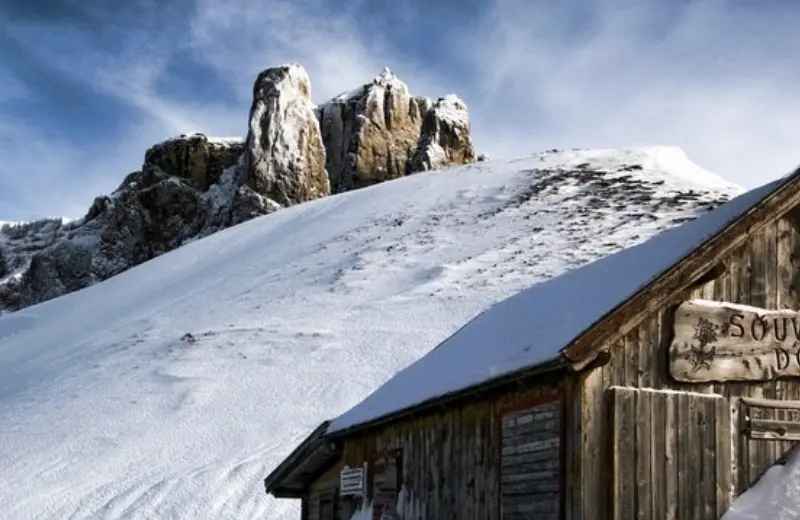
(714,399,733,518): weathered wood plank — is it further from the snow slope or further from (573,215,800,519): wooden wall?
the snow slope

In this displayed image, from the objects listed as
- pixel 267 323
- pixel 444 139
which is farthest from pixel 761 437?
pixel 444 139

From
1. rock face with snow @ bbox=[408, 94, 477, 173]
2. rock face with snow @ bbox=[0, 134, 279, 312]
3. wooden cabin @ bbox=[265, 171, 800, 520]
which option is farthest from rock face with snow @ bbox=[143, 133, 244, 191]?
wooden cabin @ bbox=[265, 171, 800, 520]

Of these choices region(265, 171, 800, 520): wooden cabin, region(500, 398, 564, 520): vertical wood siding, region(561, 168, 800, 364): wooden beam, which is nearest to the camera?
region(561, 168, 800, 364): wooden beam

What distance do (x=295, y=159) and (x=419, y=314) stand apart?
210 feet

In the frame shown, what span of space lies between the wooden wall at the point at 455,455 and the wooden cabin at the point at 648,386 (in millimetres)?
25

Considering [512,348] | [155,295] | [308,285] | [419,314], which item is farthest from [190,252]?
[512,348]

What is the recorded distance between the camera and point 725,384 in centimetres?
968

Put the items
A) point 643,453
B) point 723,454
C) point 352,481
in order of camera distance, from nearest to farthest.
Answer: point 643,453
point 723,454
point 352,481

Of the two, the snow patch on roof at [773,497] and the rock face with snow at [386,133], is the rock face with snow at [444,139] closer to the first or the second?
the rock face with snow at [386,133]

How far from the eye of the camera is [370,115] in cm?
10931

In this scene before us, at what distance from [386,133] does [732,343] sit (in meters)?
100

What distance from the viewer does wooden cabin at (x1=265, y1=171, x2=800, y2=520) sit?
29.6ft

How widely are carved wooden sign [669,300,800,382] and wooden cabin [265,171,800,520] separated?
12mm

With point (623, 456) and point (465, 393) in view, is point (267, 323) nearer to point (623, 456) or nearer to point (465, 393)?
point (465, 393)
